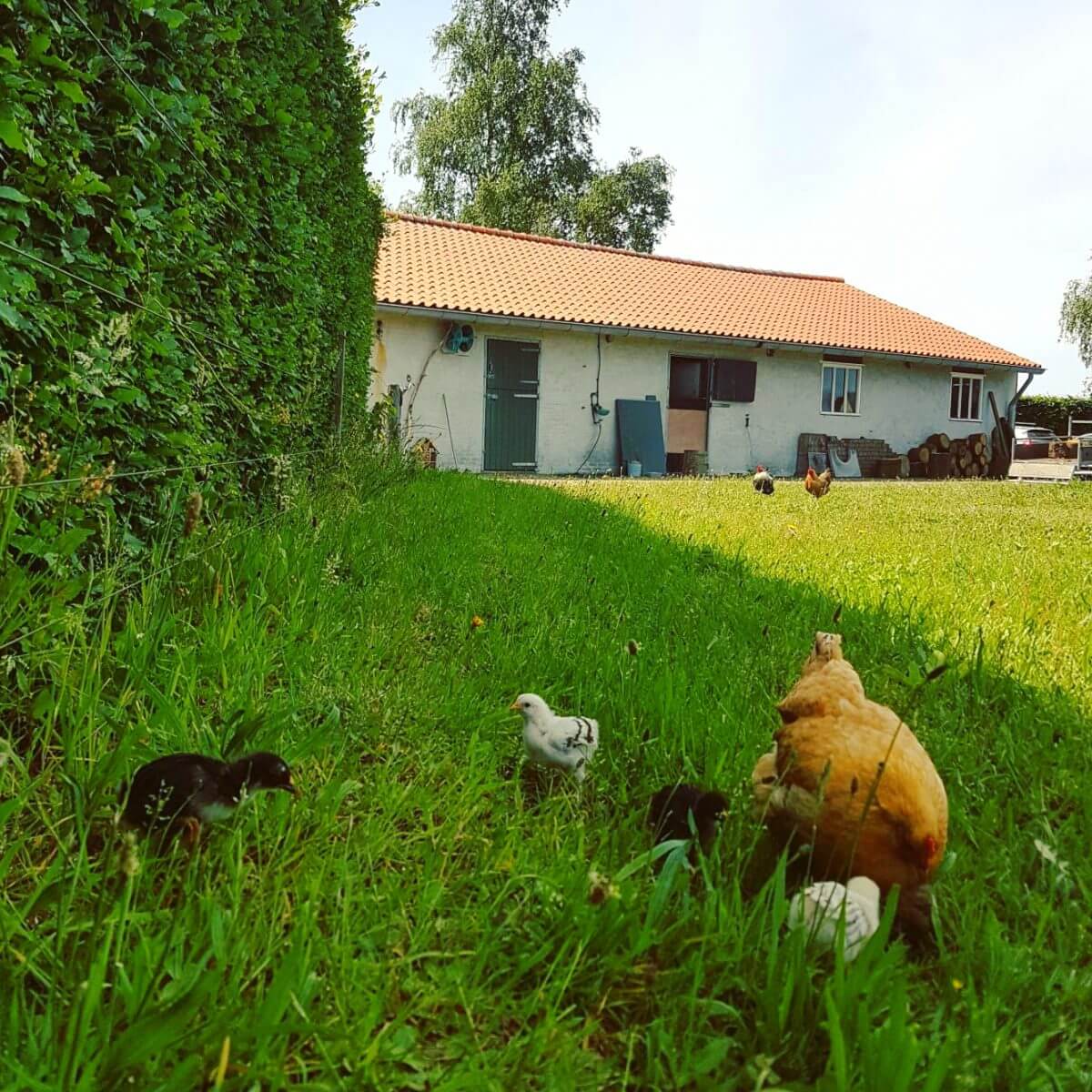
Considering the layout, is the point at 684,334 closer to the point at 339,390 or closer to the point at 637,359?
the point at 637,359

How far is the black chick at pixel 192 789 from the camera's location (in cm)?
134

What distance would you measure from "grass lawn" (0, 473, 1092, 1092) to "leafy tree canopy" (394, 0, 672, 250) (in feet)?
88.3

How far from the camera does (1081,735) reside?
7.31 feet

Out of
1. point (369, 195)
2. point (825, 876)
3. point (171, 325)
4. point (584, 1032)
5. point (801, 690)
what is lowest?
point (584, 1032)

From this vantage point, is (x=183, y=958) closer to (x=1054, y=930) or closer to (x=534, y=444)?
(x=1054, y=930)

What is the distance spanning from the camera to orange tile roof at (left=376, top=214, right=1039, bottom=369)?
16344mm

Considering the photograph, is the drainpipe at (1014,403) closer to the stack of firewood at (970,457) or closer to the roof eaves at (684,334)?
the roof eaves at (684,334)

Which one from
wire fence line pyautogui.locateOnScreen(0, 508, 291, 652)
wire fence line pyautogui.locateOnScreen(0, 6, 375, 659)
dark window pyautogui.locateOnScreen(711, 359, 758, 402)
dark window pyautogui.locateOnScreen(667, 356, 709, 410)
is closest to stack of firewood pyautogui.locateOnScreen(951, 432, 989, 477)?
dark window pyautogui.locateOnScreen(711, 359, 758, 402)

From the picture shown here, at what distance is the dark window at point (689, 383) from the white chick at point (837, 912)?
17.4 m

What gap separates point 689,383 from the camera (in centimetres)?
1852

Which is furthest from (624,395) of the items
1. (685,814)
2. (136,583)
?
(685,814)

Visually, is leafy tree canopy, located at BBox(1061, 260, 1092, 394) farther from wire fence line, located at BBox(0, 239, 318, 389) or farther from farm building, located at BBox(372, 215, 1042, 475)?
wire fence line, located at BBox(0, 239, 318, 389)

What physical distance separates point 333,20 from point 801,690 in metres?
5.24


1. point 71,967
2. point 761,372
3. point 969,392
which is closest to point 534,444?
point 761,372
